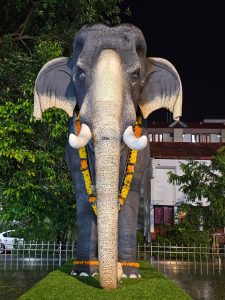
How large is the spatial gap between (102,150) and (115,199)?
0.48m

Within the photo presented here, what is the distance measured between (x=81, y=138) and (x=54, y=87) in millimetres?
1449

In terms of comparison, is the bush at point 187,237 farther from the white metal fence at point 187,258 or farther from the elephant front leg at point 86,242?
the elephant front leg at point 86,242

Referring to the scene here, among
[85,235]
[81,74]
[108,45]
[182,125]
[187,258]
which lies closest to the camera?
[108,45]

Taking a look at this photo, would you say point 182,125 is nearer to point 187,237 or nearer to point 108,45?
point 187,237

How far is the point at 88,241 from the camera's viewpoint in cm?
567

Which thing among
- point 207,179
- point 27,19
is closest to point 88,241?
point 27,19

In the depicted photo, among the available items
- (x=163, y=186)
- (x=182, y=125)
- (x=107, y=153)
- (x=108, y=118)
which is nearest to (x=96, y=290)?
(x=107, y=153)

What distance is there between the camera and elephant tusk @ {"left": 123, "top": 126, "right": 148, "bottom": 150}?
425 cm

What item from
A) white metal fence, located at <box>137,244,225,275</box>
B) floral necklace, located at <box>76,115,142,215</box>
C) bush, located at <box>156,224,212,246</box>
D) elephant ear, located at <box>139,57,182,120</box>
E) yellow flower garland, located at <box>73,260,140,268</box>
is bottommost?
white metal fence, located at <box>137,244,225,275</box>

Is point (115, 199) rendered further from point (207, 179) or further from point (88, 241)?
point (207, 179)

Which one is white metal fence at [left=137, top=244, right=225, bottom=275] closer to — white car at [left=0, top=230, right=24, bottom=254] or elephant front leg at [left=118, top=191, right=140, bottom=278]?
white car at [left=0, top=230, right=24, bottom=254]

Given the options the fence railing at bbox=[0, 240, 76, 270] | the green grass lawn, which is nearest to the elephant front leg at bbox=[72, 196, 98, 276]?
the green grass lawn

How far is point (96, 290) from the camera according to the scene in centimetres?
459

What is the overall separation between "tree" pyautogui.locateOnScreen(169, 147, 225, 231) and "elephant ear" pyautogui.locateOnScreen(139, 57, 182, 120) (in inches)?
372
